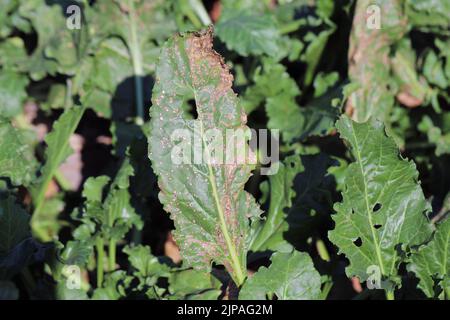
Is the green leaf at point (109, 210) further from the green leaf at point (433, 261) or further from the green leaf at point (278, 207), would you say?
the green leaf at point (433, 261)

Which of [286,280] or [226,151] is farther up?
[226,151]

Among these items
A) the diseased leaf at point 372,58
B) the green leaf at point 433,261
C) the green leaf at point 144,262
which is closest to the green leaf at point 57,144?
the green leaf at point 144,262

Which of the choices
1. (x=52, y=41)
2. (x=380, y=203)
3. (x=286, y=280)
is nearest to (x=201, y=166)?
(x=286, y=280)

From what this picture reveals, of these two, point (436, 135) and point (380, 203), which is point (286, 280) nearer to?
point (380, 203)

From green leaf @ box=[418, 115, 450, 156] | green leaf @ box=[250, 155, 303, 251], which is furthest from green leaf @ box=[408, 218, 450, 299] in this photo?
green leaf @ box=[418, 115, 450, 156]
